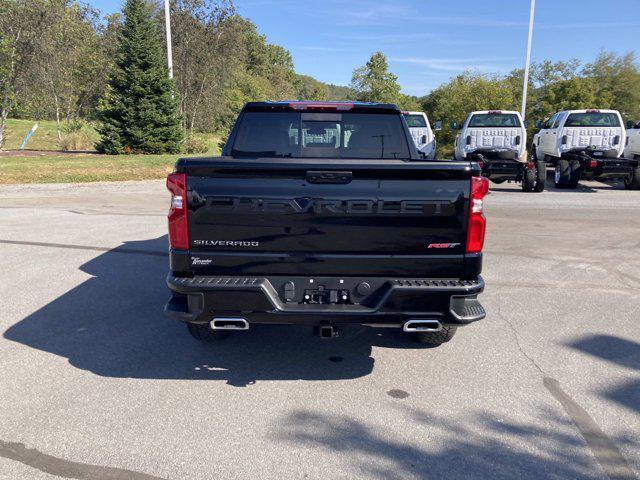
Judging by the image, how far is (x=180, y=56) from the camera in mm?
33844

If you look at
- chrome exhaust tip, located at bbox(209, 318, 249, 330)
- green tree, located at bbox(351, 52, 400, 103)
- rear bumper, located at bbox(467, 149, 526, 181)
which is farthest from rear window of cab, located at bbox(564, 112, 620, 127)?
green tree, located at bbox(351, 52, 400, 103)

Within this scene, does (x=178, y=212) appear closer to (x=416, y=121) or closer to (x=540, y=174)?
(x=540, y=174)

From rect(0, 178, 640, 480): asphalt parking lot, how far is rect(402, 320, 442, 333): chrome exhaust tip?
0.54 m

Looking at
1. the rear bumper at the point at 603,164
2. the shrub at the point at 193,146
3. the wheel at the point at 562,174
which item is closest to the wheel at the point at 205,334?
the rear bumper at the point at 603,164

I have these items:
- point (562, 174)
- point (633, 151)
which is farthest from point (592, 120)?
point (633, 151)

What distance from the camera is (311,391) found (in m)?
3.67

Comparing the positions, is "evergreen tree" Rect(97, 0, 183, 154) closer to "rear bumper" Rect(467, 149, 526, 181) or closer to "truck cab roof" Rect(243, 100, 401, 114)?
"rear bumper" Rect(467, 149, 526, 181)

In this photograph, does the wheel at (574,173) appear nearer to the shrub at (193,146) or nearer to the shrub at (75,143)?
the shrub at (193,146)

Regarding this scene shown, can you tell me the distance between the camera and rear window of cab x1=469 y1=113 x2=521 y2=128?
53.3 feet

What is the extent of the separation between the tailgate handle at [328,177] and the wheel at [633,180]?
612 inches

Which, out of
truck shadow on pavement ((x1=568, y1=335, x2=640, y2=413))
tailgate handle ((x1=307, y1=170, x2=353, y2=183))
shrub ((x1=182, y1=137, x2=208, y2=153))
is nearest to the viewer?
tailgate handle ((x1=307, y1=170, x2=353, y2=183))

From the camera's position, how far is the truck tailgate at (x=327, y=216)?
129 inches

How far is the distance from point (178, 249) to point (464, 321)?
194 centimetres

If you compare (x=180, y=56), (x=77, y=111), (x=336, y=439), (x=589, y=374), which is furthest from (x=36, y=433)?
(x=77, y=111)
